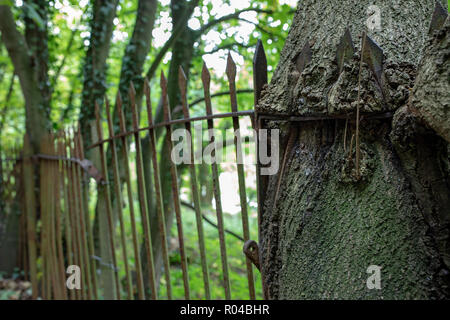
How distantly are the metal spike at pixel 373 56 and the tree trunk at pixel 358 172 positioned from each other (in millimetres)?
23

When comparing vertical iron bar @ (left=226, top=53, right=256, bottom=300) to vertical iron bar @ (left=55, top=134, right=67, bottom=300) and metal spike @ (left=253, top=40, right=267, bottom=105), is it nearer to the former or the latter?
metal spike @ (left=253, top=40, right=267, bottom=105)

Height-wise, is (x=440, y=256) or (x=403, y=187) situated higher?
(x=403, y=187)

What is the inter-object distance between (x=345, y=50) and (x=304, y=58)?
166 millimetres

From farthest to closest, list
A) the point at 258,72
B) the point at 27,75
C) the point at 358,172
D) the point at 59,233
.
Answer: the point at 27,75
the point at 59,233
the point at 258,72
the point at 358,172

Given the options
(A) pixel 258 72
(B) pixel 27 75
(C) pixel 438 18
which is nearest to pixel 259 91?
(A) pixel 258 72

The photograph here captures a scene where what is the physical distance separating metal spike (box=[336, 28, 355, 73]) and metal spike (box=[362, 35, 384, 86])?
0.16 feet

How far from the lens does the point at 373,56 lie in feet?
4.26

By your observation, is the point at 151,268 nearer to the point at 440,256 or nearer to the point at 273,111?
the point at 273,111

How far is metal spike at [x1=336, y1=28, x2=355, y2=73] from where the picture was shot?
133 centimetres

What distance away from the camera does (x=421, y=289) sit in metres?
1.16

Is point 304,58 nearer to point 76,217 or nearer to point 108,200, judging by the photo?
point 108,200
